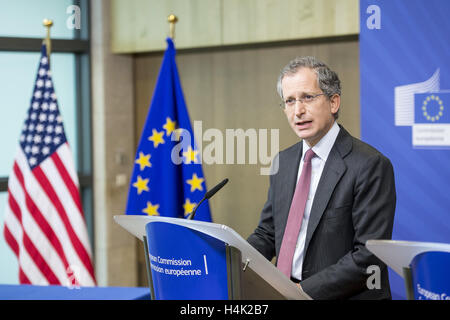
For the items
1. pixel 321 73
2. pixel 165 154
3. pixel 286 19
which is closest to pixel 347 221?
pixel 321 73

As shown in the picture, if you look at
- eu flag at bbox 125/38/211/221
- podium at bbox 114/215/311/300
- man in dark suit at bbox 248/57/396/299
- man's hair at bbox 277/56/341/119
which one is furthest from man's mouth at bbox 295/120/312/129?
eu flag at bbox 125/38/211/221

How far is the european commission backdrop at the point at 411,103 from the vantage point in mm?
2654

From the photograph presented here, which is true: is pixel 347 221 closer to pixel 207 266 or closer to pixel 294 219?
pixel 294 219

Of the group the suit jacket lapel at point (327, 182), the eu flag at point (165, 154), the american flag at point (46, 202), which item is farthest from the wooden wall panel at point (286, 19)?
the suit jacket lapel at point (327, 182)

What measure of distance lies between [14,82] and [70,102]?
450 millimetres

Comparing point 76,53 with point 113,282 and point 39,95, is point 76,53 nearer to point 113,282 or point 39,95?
point 39,95

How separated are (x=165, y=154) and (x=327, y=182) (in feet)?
6.25

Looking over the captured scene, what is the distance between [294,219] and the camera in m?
2.03

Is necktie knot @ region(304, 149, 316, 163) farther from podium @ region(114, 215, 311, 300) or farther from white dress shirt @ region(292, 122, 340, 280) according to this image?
podium @ region(114, 215, 311, 300)

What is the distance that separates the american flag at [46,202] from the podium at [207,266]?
230 centimetres
